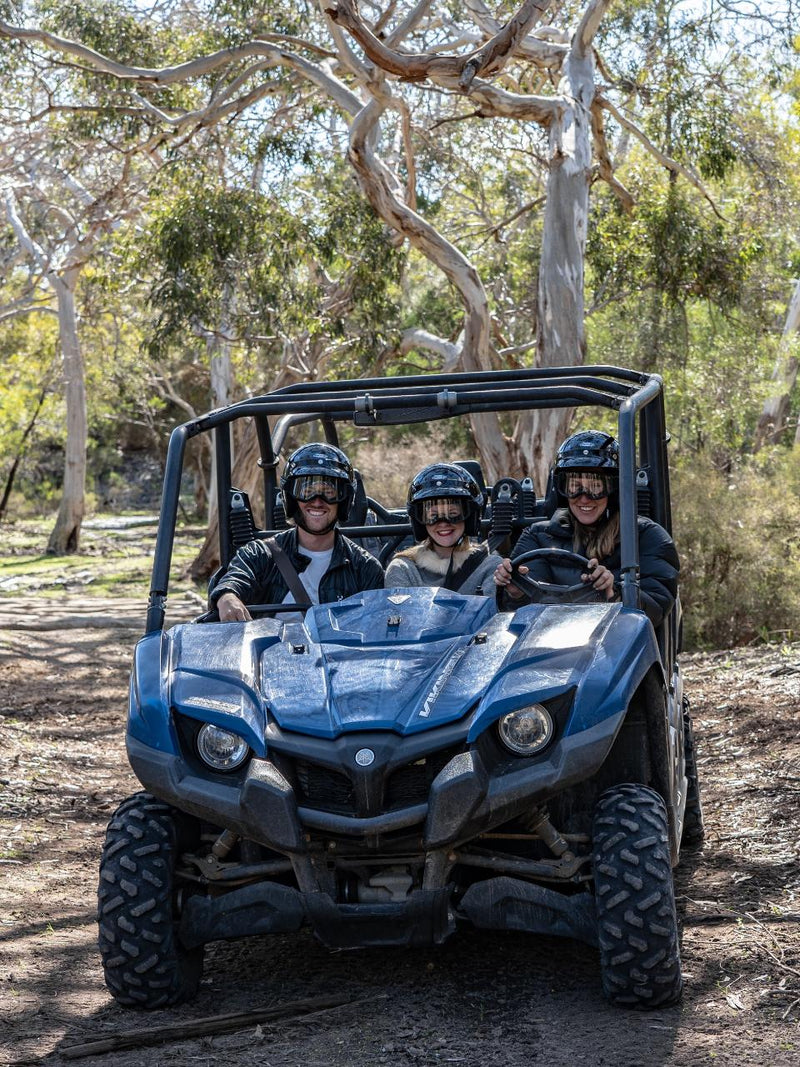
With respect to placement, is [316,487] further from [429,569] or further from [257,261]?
[257,261]

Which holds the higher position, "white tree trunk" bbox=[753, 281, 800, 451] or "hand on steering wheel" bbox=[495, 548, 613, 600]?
"white tree trunk" bbox=[753, 281, 800, 451]

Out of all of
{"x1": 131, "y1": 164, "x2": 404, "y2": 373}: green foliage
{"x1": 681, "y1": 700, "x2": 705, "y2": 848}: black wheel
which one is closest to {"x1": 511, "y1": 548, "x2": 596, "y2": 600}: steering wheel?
{"x1": 681, "y1": 700, "x2": 705, "y2": 848}: black wheel

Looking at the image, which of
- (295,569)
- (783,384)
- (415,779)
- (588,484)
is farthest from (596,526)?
(783,384)

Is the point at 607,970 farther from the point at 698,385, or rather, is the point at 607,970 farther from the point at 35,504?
the point at 35,504

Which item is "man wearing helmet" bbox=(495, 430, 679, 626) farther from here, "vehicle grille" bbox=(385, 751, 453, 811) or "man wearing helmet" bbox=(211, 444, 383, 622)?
"vehicle grille" bbox=(385, 751, 453, 811)

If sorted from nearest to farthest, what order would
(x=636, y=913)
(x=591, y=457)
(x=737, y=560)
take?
(x=636, y=913), (x=591, y=457), (x=737, y=560)

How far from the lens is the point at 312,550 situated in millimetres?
5250

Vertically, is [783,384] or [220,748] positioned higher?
[783,384]

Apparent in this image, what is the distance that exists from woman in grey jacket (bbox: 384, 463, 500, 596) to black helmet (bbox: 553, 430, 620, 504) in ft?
1.08

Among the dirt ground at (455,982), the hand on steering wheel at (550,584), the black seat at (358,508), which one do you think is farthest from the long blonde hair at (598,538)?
the black seat at (358,508)

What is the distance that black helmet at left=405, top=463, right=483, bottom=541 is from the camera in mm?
4859

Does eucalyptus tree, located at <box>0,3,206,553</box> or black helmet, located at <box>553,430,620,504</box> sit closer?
black helmet, located at <box>553,430,620,504</box>

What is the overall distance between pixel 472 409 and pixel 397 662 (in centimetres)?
122

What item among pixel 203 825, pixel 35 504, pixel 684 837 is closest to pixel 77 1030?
pixel 203 825
